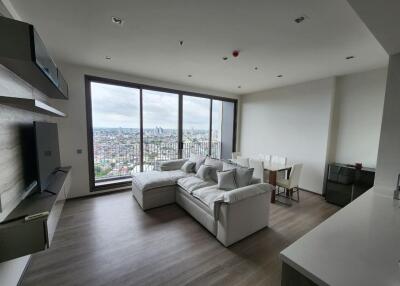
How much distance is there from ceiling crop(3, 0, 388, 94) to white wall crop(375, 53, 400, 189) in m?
0.69

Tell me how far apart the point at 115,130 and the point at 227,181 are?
119 inches

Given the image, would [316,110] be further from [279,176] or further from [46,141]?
[46,141]

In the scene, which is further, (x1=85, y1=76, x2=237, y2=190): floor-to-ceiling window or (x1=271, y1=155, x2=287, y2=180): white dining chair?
(x1=271, y1=155, x2=287, y2=180): white dining chair

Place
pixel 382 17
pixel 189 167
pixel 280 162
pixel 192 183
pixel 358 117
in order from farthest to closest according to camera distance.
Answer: pixel 280 162, pixel 189 167, pixel 358 117, pixel 192 183, pixel 382 17

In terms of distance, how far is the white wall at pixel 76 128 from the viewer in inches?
138

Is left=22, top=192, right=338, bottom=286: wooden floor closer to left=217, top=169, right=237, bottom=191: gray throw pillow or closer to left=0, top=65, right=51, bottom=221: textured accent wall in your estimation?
left=217, top=169, right=237, bottom=191: gray throw pillow

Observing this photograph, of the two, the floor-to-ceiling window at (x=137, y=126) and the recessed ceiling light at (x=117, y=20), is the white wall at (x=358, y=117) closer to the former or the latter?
the floor-to-ceiling window at (x=137, y=126)

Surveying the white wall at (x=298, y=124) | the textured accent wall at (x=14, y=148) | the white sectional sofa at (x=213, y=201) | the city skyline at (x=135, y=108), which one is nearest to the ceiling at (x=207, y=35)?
the city skyline at (x=135, y=108)

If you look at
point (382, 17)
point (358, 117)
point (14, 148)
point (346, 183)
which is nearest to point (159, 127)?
point (14, 148)

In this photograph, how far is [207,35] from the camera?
7.46 feet

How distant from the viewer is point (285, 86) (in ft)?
15.8

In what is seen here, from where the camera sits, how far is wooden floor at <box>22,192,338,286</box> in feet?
6.02

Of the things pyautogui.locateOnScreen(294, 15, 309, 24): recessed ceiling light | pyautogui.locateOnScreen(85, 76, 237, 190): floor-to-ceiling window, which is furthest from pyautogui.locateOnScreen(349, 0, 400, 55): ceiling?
pyautogui.locateOnScreen(85, 76, 237, 190): floor-to-ceiling window

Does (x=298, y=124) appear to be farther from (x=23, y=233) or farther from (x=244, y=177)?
(x=23, y=233)
